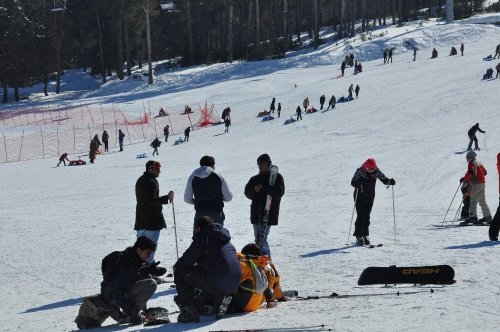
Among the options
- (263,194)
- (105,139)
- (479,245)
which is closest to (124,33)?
(105,139)

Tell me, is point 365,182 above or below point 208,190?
below

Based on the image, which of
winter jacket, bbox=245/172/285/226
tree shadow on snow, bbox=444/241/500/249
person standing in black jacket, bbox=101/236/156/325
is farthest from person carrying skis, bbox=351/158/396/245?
person standing in black jacket, bbox=101/236/156/325

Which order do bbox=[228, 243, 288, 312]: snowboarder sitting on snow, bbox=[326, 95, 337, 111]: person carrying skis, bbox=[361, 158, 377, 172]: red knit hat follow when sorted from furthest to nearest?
bbox=[326, 95, 337, 111]: person carrying skis
bbox=[361, 158, 377, 172]: red knit hat
bbox=[228, 243, 288, 312]: snowboarder sitting on snow

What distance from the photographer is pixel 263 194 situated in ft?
35.3

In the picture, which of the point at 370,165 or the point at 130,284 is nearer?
the point at 130,284

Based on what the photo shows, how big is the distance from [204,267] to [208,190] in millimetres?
2425

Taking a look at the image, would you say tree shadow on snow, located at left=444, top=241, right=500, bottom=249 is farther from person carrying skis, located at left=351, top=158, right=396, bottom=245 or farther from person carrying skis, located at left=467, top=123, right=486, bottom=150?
person carrying skis, located at left=467, top=123, right=486, bottom=150

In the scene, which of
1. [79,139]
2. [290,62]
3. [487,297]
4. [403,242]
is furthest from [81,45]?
[487,297]

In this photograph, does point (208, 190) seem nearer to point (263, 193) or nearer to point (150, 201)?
point (150, 201)

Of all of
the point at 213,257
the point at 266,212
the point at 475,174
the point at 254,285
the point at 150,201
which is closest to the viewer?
the point at 213,257

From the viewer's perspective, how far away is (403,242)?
13.2m

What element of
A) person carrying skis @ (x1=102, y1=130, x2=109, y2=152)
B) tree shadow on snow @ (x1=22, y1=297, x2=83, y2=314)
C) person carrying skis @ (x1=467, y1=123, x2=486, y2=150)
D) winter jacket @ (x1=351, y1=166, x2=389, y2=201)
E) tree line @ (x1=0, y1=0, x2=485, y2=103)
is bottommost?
person carrying skis @ (x1=102, y1=130, x2=109, y2=152)

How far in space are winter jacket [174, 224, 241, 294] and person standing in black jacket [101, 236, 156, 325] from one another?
0.37m

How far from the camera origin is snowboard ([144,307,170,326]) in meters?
7.90
